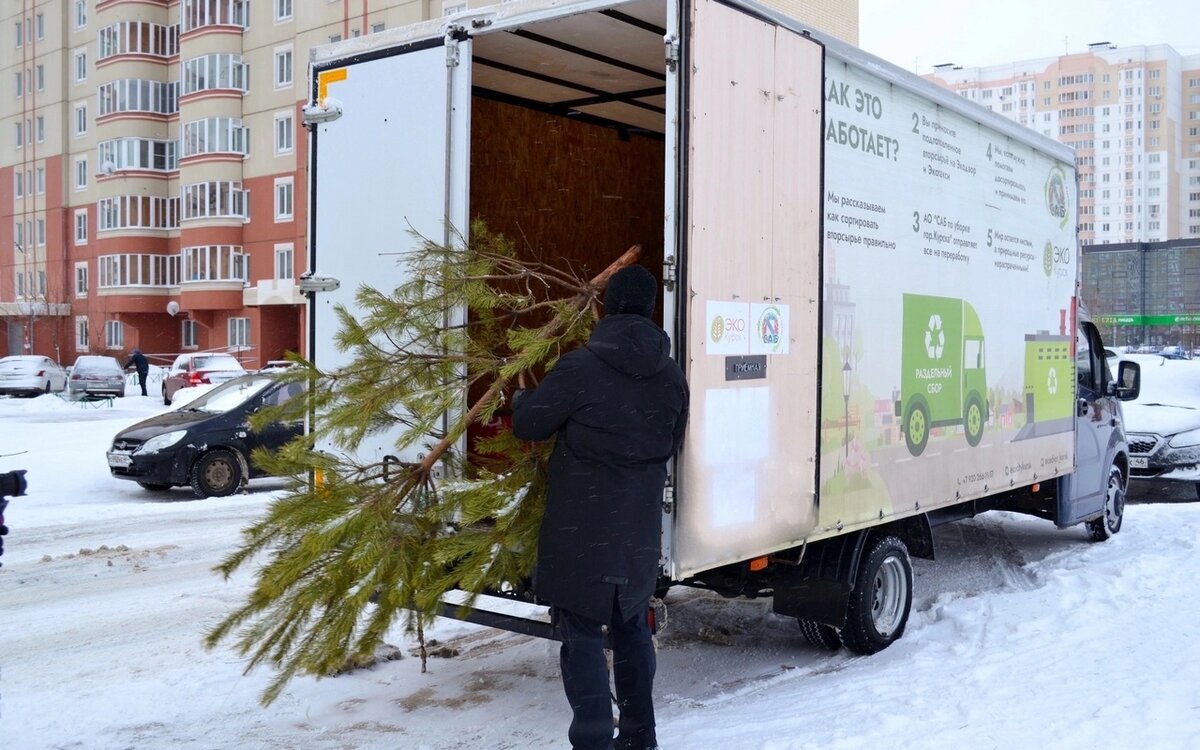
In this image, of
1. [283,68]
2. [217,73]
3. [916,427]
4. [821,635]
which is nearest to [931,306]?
[916,427]

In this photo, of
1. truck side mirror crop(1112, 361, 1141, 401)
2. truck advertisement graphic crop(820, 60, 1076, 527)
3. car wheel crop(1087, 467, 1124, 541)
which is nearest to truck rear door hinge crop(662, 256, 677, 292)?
truck advertisement graphic crop(820, 60, 1076, 527)

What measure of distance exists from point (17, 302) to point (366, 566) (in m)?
57.7

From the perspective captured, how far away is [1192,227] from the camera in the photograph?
12925 cm

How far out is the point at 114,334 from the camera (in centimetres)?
5322

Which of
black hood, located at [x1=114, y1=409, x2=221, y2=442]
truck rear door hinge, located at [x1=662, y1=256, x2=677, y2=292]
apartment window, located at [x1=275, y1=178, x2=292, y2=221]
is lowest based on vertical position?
black hood, located at [x1=114, y1=409, x2=221, y2=442]

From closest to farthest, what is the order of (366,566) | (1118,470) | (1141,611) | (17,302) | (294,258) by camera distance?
(366,566) < (1141,611) < (1118,470) < (294,258) < (17,302)

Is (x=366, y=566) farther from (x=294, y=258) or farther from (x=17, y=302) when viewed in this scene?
(x=17, y=302)

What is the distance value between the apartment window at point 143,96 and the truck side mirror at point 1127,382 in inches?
1910

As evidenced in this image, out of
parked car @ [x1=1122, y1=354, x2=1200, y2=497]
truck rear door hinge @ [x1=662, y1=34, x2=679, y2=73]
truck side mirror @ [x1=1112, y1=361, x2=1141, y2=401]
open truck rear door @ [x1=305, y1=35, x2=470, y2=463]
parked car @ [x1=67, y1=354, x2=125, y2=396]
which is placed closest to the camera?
truck rear door hinge @ [x1=662, y1=34, x2=679, y2=73]

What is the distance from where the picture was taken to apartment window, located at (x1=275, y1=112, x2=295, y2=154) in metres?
43.9

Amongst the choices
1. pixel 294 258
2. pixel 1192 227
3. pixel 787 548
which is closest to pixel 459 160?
pixel 787 548

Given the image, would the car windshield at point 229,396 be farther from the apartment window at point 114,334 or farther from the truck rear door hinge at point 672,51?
the apartment window at point 114,334

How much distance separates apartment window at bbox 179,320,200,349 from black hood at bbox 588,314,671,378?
49143 mm

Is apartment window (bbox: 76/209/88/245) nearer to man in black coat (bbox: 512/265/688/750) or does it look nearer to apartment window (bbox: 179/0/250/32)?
apartment window (bbox: 179/0/250/32)
